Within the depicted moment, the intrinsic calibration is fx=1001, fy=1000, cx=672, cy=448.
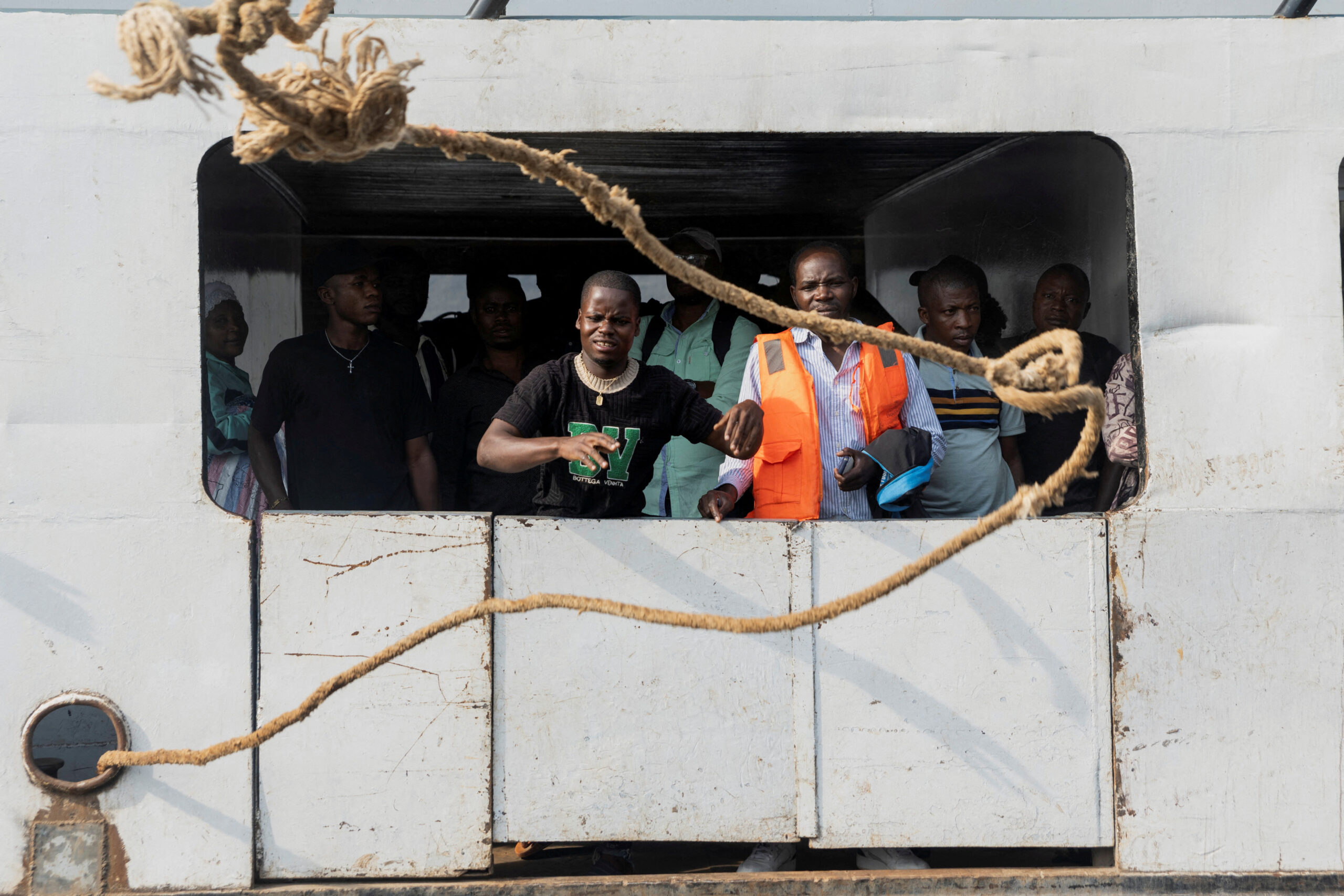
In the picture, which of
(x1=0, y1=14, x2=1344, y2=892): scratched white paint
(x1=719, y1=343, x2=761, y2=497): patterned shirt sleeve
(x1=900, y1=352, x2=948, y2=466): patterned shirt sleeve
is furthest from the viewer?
(x1=900, y1=352, x2=948, y2=466): patterned shirt sleeve

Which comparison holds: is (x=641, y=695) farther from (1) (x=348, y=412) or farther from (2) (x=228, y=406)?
(2) (x=228, y=406)

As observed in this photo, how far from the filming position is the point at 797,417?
272 centimetres

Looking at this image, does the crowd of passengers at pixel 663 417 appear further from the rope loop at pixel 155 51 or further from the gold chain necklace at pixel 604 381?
the rope loop at pixel 155 51

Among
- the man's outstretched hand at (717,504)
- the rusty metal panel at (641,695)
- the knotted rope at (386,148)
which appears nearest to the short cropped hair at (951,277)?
the man's outstretched hand at (717,504)

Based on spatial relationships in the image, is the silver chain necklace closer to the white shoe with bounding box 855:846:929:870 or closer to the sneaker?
the sneaker

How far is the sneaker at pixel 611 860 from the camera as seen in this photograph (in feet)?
8.97

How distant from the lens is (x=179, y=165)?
2.43 m

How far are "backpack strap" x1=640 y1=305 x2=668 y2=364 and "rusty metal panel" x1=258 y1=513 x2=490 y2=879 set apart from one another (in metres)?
1.34

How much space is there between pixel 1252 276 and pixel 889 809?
1616 mm

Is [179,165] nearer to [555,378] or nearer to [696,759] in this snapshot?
[555,378]

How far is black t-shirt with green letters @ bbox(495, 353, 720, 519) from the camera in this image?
2.60m

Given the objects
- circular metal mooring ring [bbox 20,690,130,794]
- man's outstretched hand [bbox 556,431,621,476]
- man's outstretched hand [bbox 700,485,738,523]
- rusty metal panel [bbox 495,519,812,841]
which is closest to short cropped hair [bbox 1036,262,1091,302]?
man's outstretched hand [bbox 700,485,738,523]

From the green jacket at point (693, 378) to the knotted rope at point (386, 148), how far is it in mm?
1238

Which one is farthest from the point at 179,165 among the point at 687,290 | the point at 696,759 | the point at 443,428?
the point at 696,759
